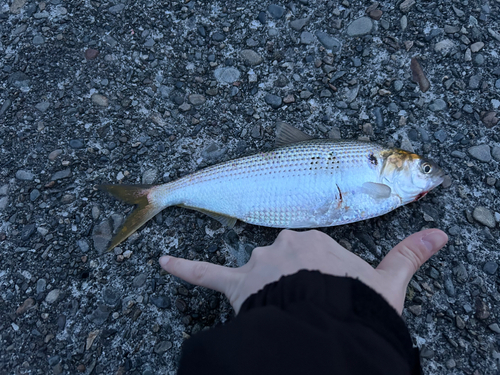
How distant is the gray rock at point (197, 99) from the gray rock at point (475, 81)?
283cm

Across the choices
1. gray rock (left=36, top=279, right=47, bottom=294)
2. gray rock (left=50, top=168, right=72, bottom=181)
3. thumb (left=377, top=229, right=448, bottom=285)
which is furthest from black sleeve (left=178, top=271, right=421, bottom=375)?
gray rock (left=50, top=168, right=72, bottom=181)

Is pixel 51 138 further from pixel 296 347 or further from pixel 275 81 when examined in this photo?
pixel 296 347

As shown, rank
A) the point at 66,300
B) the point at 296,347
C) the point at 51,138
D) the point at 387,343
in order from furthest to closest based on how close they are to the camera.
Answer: the point at 51,138 → the point at 66,300 → the point at 387,343 → the point at 296,347

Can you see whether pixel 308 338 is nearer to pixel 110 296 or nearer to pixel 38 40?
pixel 110 296

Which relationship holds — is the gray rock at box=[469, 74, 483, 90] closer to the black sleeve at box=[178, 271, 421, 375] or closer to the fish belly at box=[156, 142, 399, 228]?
the fish belly at box=[156, 142, 399, 228]

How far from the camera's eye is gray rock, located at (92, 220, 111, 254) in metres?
3.20

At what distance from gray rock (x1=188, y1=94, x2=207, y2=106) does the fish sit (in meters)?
0.88

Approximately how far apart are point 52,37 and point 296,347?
419cm

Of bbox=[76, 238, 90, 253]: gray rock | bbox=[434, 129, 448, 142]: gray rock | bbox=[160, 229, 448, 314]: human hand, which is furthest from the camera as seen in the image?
bbox=[434, 129, 448, 142]: gray rock

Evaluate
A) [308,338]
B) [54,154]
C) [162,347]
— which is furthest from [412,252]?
[54,154]

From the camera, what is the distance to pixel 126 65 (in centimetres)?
372

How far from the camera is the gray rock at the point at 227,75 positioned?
363 centimetres

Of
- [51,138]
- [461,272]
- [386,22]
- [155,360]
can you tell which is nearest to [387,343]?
[461,272]

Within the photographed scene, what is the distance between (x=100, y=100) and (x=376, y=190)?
119 inches
